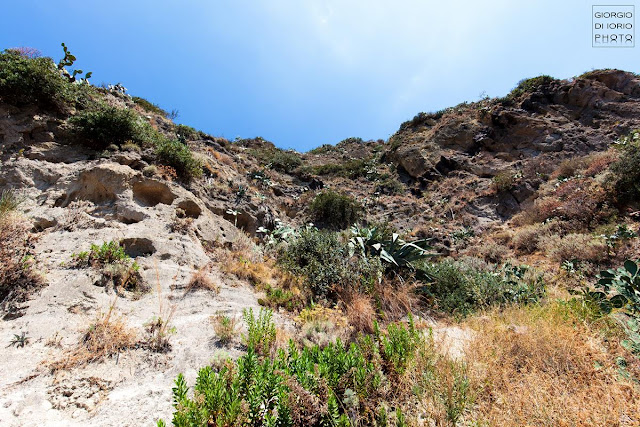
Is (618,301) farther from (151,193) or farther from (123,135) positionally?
(123,135)

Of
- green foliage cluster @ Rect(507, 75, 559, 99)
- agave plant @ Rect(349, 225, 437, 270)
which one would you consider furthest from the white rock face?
green foliage cluster @ Rect(507, 75, 559, 99)

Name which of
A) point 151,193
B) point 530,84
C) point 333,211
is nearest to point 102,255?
point 151,193

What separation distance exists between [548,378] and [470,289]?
9.84 ft

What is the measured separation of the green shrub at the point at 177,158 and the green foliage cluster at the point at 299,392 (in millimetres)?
6431

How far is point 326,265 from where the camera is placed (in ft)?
18.3

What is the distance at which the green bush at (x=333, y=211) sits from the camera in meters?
12.1

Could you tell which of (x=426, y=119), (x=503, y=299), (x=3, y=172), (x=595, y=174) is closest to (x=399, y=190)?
(x=595, y=174)

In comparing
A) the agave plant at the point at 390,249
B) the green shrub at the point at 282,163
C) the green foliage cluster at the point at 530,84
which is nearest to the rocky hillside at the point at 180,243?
the agave plant at the point at 390,249

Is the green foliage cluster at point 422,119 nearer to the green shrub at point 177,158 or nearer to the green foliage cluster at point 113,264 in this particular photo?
the green shrub at point 177,158

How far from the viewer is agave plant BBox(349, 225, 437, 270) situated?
628cm

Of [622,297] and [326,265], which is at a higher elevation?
[622,297]

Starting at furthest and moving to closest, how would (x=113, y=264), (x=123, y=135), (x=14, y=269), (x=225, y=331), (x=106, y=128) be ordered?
(x=123, y=135) → (x=106, y=128) → (x=113, y=264) → (x=14, y=269) → (x=225, y=331)

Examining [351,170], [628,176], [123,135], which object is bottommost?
[123,135]

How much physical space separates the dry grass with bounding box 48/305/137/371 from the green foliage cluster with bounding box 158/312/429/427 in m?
1.15
